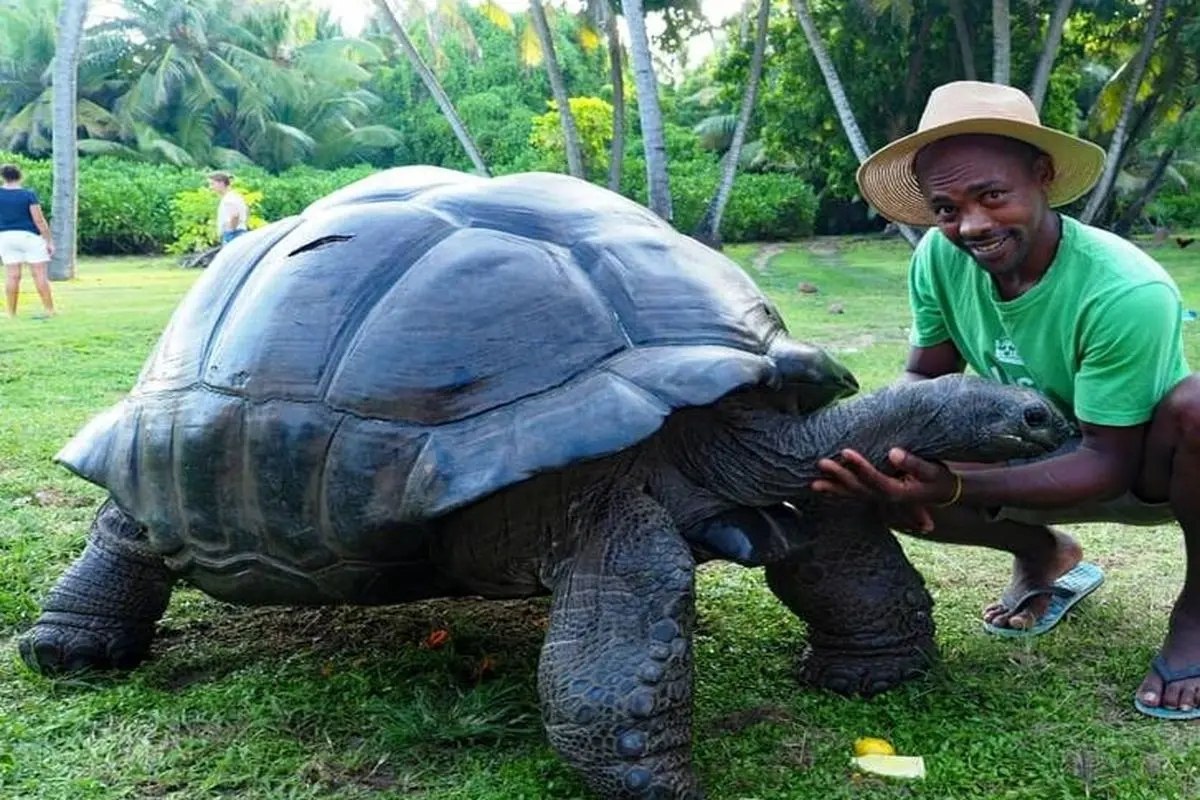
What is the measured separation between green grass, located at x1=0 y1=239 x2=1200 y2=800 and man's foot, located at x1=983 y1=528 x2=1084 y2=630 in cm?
7

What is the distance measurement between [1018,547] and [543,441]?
171 centimetres

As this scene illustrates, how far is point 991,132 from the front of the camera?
2566 millimetres

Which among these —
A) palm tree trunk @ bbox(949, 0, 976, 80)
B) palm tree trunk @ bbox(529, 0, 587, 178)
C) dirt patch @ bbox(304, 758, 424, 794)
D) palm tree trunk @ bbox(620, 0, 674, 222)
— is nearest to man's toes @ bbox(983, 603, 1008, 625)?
dirt patch @ bbox(304, 758, 424, 794)

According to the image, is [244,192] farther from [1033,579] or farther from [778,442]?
[778,442]

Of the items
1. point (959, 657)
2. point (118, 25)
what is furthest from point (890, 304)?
point (118, 25)

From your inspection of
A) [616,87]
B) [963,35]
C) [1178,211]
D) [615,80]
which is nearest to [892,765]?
[615,80]

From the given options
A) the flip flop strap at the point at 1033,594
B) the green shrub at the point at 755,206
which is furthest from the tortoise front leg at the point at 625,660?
the green shrub at the point at 755,206

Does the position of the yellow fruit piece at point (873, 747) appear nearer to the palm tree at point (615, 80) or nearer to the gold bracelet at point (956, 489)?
the gold bracelet at point (956, 489)

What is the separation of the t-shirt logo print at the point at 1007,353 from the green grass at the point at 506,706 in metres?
0.74

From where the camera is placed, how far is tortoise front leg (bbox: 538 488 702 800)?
2.09m

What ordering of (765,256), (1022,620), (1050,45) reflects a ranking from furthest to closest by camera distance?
(765,256) → (1050,45) → (1022,620)

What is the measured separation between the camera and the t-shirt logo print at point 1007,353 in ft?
9.22

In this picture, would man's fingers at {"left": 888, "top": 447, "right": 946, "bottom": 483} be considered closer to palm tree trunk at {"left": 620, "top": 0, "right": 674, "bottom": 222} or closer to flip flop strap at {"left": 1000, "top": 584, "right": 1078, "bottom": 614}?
flip flop strap at {"left": 1000, "top": 584, "right": 1078, "bottom": 614}

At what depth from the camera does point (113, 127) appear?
34438 mm
